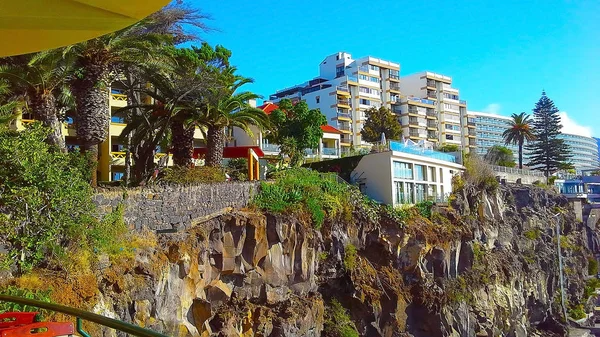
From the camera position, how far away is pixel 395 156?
98.6 ft

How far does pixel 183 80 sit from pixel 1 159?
36.9 ft

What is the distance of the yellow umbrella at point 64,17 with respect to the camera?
3.55 meters

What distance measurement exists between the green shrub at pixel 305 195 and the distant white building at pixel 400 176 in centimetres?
406

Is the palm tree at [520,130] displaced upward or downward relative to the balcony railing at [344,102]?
downward

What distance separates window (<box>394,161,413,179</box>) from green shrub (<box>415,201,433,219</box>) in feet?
6.19

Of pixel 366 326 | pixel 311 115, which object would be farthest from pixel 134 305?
pixel 311 115

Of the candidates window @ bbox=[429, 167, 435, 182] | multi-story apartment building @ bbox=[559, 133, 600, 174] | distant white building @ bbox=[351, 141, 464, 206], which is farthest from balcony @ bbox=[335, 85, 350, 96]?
multi-story apartment building @ bbox=[559, 133, 600, 174]

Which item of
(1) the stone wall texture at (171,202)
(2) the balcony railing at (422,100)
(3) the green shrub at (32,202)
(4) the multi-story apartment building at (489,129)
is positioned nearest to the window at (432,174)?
(1) the stone wall texture at (171,202)

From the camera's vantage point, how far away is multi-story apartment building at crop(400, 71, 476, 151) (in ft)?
249

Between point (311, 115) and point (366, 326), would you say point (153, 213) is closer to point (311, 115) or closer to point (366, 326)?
point (366, 326)

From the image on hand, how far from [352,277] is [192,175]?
8927mm

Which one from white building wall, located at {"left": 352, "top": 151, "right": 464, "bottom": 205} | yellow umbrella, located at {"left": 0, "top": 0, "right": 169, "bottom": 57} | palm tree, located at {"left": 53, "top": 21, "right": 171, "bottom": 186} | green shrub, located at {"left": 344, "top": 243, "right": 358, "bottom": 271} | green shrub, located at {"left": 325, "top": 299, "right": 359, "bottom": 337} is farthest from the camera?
white building wall, located at {"left": 352, "top": 151, "right": 464, "bottom": 205}

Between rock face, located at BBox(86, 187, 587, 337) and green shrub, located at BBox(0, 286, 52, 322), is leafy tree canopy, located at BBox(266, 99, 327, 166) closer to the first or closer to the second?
rock face, located at BBox(86, 187, 587, 337)

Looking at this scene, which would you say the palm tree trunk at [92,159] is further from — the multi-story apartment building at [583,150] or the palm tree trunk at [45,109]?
the multi-story apartment building at [583,150]
